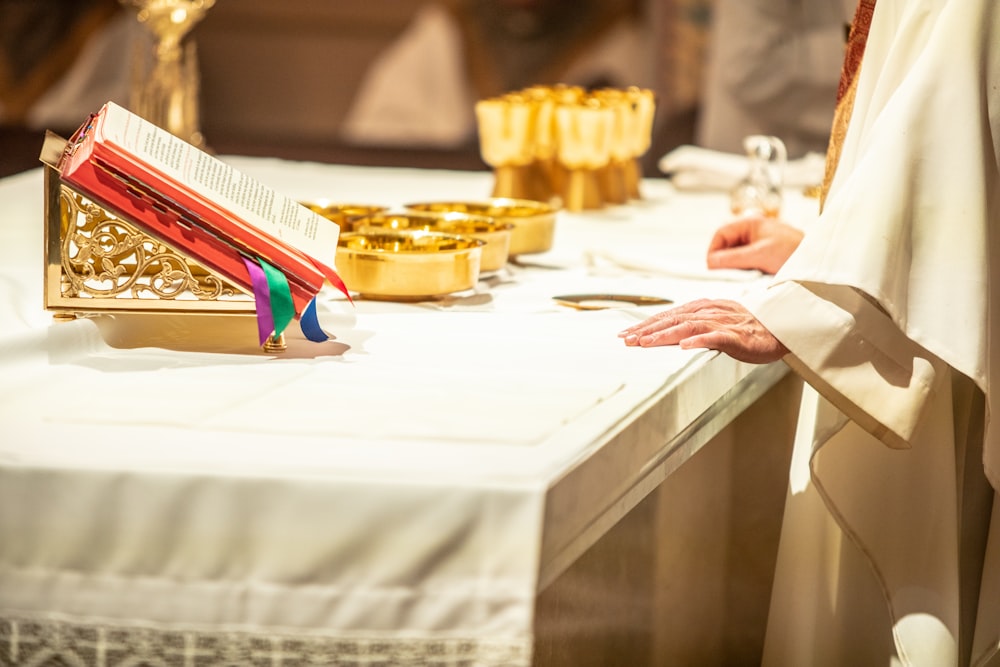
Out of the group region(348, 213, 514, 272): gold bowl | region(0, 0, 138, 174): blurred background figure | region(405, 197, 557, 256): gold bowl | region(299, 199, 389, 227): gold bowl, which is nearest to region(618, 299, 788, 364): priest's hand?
region(348, 213, 514, 272): gold bowl

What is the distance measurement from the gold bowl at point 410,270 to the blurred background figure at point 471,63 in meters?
3.28

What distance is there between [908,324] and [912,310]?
2 centimetres

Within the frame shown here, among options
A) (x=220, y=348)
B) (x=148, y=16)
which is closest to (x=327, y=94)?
(x=148, y=16)

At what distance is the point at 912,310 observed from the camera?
49.5 inches

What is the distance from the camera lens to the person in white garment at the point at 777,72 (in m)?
4.14

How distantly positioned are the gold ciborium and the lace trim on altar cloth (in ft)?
5.78

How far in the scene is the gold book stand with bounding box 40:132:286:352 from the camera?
1.26 m

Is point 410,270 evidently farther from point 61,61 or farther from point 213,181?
point 61,61

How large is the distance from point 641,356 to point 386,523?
43cm

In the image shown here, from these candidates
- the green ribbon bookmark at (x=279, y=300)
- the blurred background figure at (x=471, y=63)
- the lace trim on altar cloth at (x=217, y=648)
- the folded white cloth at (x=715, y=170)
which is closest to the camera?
the lace trim on altar cloth at (x=217, y=648)

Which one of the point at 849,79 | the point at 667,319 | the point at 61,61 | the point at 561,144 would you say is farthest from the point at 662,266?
the point at 61,61

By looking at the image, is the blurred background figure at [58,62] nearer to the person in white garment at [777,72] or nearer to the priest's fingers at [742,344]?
the person in white garment at [777,72]

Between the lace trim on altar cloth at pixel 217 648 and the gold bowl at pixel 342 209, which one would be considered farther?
the gold bowl at pixel 342 209

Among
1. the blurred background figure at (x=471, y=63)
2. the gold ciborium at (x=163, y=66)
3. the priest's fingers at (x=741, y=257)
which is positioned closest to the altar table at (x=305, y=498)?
the priest's fingers at (x=741, y=257)
